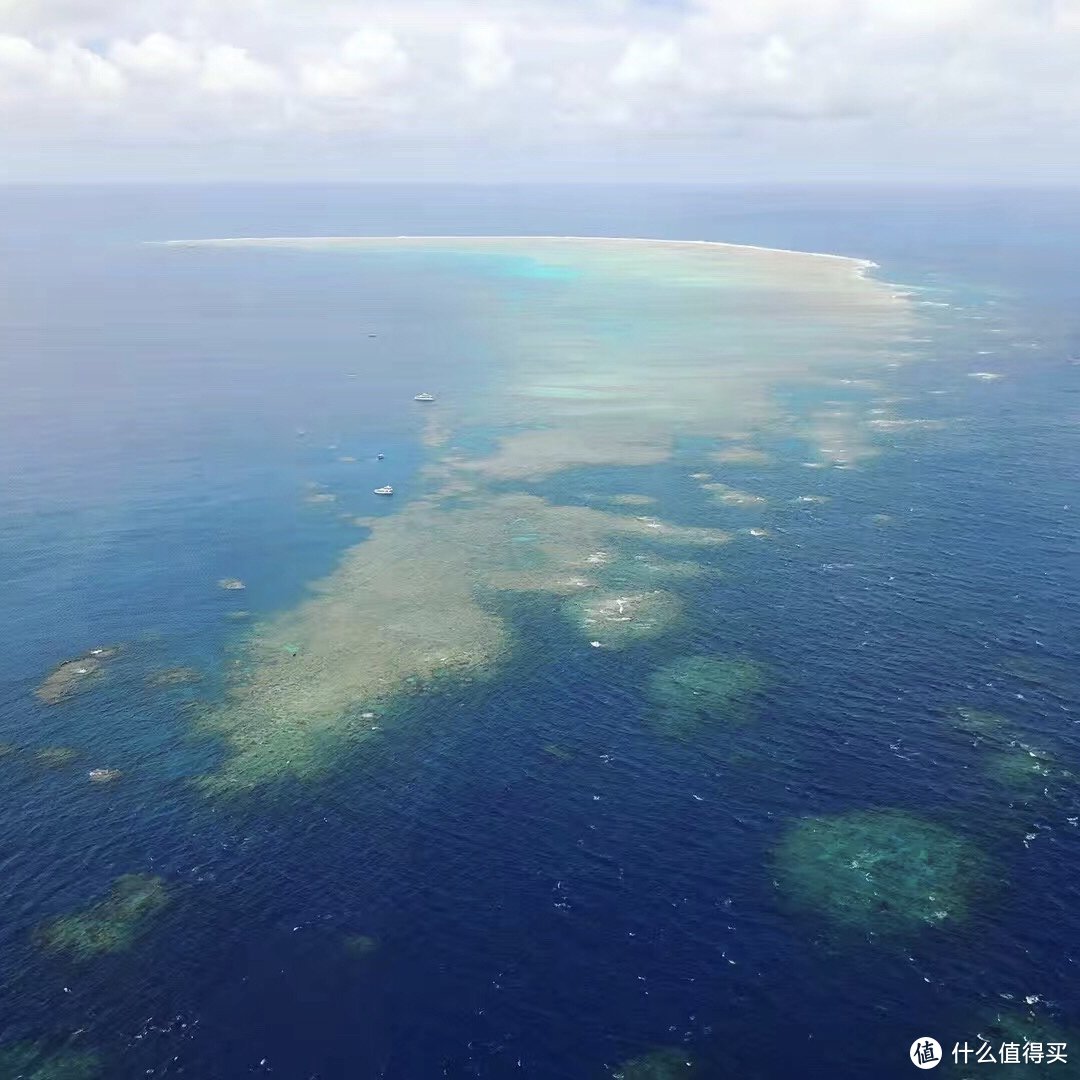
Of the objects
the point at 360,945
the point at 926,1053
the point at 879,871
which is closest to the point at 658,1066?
the point at 926,1053

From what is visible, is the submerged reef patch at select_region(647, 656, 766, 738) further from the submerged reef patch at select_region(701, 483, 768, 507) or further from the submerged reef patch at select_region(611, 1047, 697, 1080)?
the submerged reef patch at select_region(701, 483, 768, 507)

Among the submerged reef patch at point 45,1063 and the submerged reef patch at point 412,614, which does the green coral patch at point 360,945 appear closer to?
the submerged reef patch at point 45,1063

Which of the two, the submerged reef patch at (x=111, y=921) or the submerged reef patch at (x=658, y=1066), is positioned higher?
the submerged reef patch at (x=658, y=1066)

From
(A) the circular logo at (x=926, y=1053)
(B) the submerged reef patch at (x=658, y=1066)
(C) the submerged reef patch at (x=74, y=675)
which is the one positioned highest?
(A) the circular logo at (x=926, y=1053)

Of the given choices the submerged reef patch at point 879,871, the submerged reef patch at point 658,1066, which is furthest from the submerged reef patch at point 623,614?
the submerged reef patch at point 658,1066

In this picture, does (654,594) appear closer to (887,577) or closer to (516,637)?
(516,637)

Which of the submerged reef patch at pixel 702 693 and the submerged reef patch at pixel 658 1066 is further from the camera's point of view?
the submerged reef patch at pixel 702 693

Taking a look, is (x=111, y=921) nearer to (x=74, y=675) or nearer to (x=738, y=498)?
(x=74, y=675)
